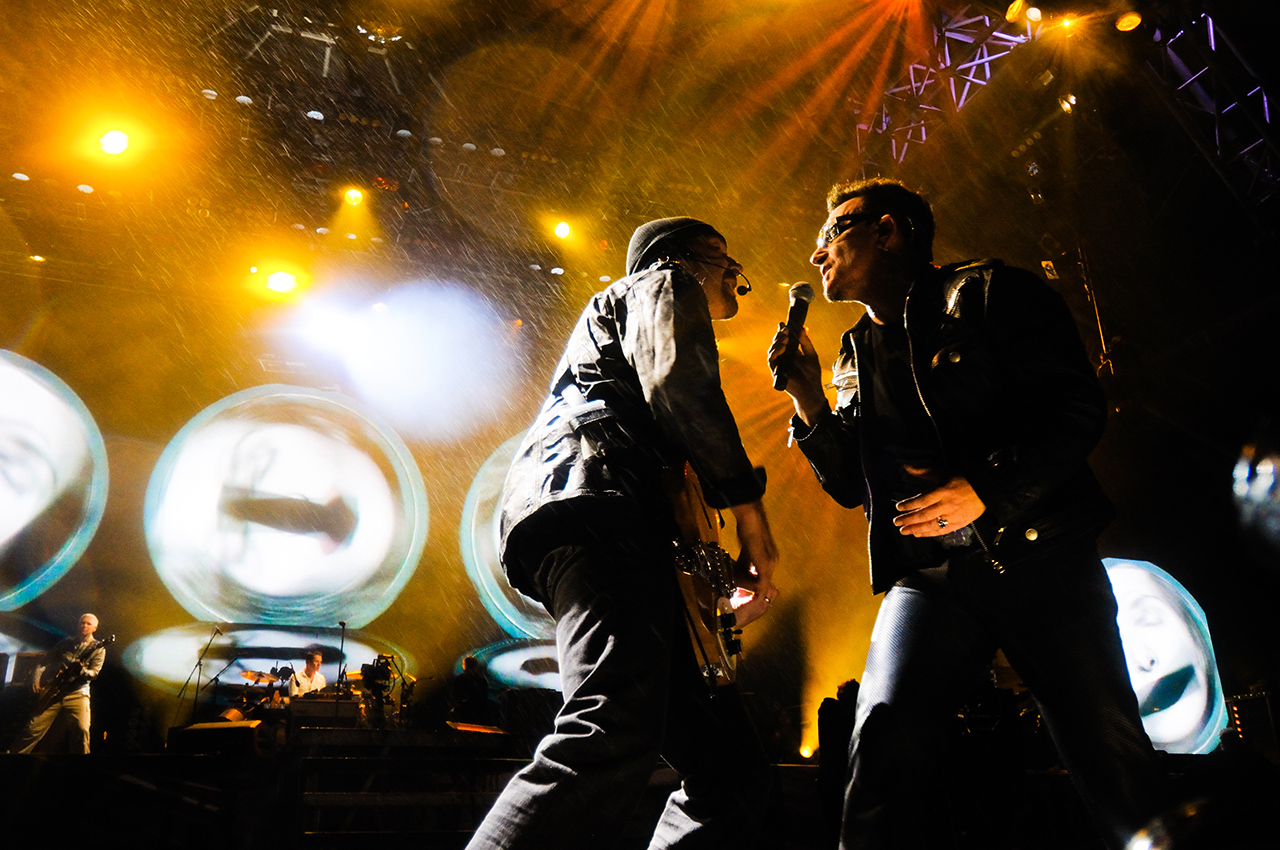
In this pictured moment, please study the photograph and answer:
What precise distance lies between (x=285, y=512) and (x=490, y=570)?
3171 mm

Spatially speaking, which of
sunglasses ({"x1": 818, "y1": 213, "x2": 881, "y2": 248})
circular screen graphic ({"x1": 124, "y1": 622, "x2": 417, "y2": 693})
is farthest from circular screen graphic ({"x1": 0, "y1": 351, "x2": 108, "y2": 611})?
sunglasses ({"x1": 818, "y1": 213, "x2": 881, "y2": 248})

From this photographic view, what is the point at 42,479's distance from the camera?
31.9 ft

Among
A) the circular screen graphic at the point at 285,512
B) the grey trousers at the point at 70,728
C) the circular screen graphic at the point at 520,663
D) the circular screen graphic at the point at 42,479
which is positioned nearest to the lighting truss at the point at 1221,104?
the circular screen graphic at the point at 520,663

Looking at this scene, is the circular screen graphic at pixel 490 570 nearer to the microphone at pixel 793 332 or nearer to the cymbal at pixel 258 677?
the cymbal at pixel 258 677

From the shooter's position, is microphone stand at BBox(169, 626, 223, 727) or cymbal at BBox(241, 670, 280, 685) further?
microphone stand at BBox(169, 626, 223, 727)

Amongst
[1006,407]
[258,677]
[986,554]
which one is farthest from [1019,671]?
[258,677]

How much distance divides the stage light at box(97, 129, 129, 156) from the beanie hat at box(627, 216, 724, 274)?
9486 mm

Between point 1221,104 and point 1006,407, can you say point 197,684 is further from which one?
point 1221,104

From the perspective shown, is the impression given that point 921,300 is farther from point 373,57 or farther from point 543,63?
point 373,57

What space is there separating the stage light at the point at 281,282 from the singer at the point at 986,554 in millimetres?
10970

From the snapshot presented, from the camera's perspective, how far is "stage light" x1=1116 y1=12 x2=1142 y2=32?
20.0 ft

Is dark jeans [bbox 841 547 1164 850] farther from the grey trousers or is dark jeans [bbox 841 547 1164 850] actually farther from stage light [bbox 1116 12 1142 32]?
the grey trousers

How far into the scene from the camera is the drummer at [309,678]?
9617mm

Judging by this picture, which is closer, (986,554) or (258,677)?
(986,554)
